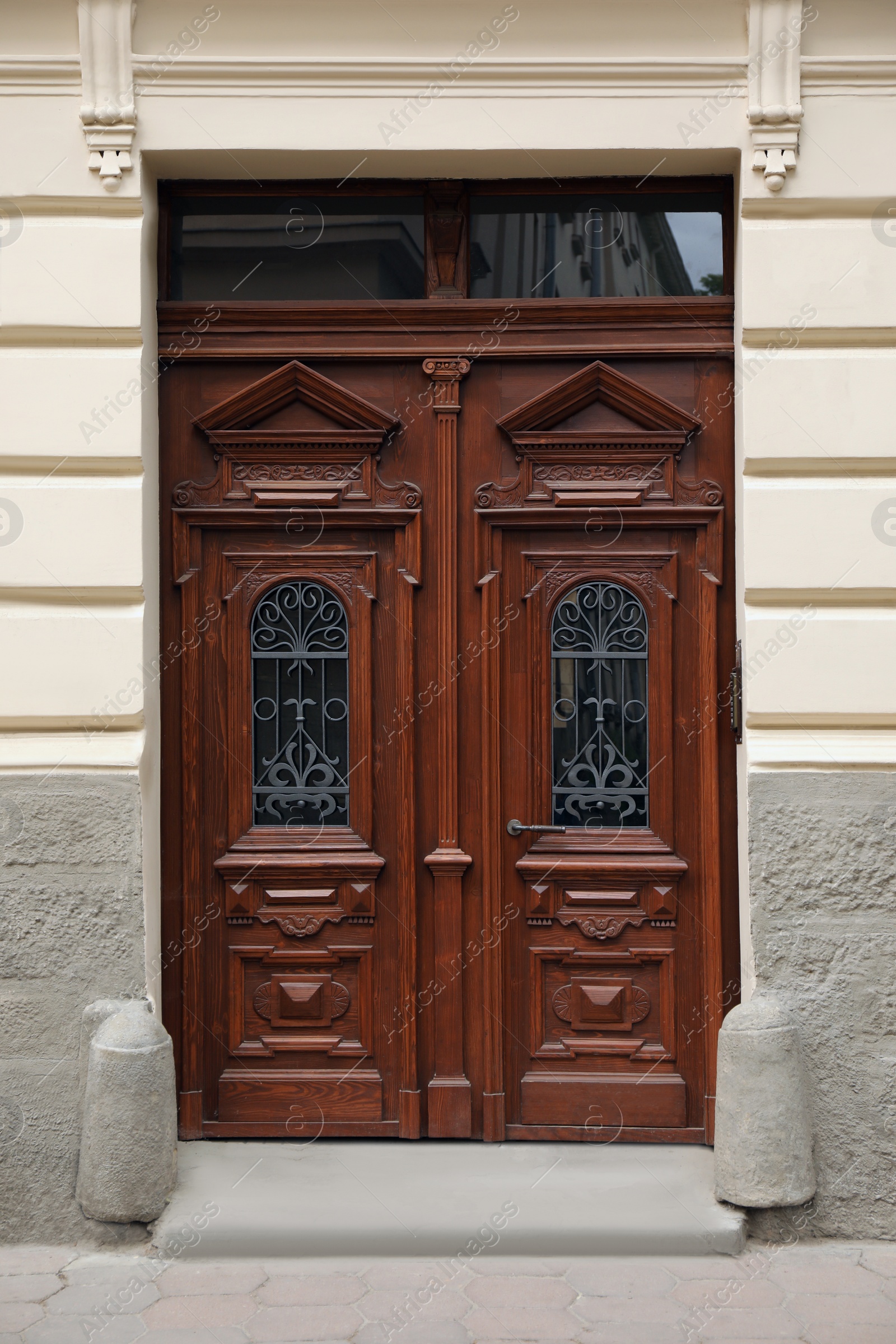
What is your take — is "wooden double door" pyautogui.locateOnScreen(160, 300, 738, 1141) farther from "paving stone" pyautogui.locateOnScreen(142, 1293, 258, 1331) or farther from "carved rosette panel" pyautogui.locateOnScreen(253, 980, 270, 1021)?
"paving stone" pyautogui.locateOnScreen(142, 1293, 258, 1331)

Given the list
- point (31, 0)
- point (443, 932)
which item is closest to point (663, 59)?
point (31, 0)

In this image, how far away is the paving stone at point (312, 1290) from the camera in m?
3.56

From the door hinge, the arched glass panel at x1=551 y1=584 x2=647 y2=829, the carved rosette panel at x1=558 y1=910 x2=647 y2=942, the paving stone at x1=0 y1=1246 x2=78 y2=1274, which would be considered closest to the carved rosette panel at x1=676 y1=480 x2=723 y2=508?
the arched glass panel at x1=551 y1=584 x2=647 y2=829

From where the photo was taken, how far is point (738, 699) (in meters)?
4.29

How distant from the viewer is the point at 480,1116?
4.46 meters

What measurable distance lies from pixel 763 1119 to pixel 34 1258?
2.61 m

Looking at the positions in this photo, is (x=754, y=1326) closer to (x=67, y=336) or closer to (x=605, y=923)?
(x=605, y=923)

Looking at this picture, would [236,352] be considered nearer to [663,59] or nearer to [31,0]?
[31,0]

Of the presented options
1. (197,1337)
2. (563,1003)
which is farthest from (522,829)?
(197,1337)

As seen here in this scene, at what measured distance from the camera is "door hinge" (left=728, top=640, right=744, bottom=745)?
4.27 metres

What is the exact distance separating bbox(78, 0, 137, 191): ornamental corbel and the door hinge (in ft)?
9.79

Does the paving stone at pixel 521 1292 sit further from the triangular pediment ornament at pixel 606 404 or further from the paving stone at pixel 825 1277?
the triangular pediment ornament at pixel 606 404

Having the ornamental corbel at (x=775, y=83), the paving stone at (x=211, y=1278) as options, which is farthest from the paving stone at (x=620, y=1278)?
the ornamental corbel at (x=775, y=83)

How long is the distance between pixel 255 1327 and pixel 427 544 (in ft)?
9.18
